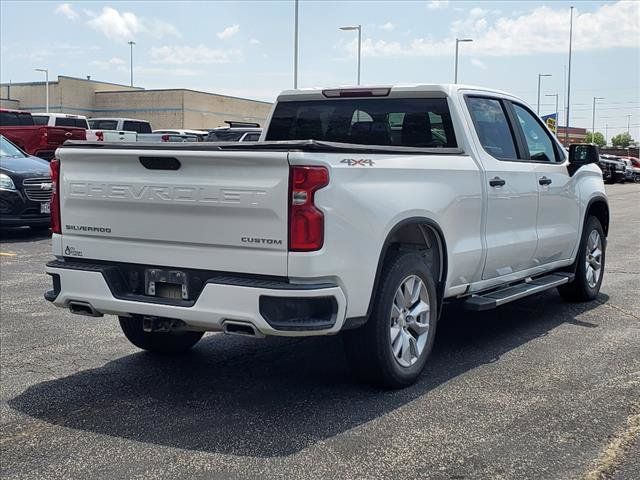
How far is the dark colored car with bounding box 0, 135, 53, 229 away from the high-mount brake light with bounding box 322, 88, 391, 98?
26.7 feet

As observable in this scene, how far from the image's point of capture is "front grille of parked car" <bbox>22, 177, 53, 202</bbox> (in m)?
13.3

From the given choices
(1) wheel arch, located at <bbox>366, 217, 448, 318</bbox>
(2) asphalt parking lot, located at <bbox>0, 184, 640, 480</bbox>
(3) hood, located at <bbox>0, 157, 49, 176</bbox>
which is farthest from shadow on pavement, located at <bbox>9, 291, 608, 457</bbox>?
(3) hood, located at <bbox>0, 157, 49, 176</bbox>

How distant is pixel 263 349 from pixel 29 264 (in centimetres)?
543

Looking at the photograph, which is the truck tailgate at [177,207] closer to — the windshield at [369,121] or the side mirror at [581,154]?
the windshield at [369,121]

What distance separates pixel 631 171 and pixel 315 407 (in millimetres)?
41043

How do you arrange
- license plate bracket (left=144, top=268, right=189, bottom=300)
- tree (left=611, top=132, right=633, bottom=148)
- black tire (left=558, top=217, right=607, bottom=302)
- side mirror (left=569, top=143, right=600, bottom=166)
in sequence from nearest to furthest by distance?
license plate bracket (left=144, top=268, right=189, bottom=300)
side mirror (left=569, top=143, right=600, bottom=166)
black tire (left=558, top=217, right=607, bottom=302)
tree (left=611, top=132, right=633, bottom=148)

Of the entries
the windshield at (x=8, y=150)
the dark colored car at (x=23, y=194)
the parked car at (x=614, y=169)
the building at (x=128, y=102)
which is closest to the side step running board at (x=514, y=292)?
the dark colored car at (x=23, y=194)

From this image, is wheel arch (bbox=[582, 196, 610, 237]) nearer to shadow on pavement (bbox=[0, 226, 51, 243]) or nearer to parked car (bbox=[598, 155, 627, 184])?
shadow on pavement (bbox=[0, 226, 51, 243])

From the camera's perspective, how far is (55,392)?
528 cm

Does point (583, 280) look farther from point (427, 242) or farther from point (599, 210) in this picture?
point (427, 242)

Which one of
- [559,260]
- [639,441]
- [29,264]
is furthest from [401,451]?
[29,264]

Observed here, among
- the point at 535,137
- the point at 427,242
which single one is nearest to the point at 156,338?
the point at 427,242

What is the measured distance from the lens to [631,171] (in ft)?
140

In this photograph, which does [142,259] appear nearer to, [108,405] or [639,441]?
[108,405]
